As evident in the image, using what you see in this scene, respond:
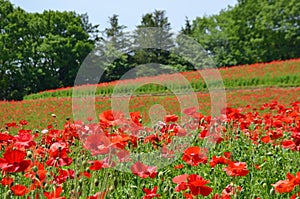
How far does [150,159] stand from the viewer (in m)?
3.53

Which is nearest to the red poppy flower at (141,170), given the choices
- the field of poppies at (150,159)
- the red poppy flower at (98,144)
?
the field of poppies at (150,159)

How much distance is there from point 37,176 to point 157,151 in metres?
1.90

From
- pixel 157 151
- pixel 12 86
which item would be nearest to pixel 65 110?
pixel 157 151

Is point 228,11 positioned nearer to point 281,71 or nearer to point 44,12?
point 44,12

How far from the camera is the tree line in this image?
3522 cm

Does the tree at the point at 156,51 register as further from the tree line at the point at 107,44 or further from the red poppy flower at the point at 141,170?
the red poppy flower at the point at 141,170

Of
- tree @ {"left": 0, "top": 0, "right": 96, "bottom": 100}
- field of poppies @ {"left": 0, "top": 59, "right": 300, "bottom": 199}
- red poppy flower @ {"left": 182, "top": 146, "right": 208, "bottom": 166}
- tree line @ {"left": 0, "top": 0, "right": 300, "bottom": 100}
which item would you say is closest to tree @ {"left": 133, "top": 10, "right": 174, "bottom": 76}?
tree line @ {"left": 0, "top": 0, "right": 300, "bottom": 100}

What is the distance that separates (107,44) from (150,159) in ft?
125

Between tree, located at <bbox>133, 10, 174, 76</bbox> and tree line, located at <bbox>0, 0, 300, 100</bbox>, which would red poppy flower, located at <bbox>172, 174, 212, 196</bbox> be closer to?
tree, located at <bbox>133, 10, 174, 76</bbox>

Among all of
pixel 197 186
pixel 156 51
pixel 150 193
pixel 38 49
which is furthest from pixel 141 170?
pixel 38 49

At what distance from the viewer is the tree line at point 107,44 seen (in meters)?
35.2

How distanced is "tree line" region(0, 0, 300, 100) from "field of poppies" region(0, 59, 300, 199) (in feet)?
89.0

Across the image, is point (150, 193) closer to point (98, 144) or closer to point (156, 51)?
point (98, 144)

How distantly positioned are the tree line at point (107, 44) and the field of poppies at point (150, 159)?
89.0 ft
